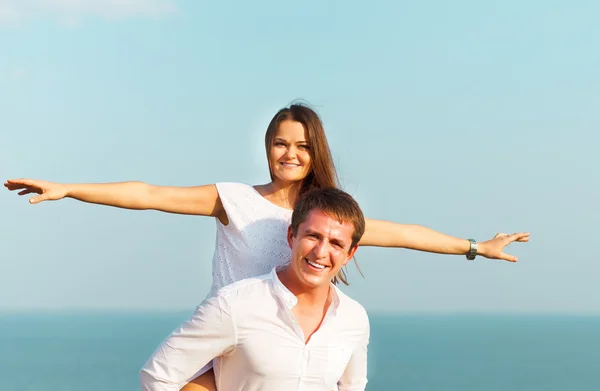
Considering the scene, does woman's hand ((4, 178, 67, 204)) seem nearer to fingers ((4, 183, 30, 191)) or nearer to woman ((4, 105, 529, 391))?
fingers ((4, 183, 30, 191))

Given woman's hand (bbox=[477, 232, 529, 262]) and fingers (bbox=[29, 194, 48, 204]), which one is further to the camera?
woman's hand (bbox=[477, 232, 529, 262])

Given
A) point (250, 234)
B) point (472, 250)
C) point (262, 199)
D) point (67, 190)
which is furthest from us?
point (472, 250)

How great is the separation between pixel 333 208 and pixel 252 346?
87 cm

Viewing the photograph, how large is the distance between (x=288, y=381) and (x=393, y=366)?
96.3m

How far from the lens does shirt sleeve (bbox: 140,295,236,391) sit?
5137mm

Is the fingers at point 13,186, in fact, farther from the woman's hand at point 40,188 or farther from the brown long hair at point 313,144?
the brown long hair at point 313,144

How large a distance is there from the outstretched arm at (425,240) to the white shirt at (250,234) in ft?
1.89

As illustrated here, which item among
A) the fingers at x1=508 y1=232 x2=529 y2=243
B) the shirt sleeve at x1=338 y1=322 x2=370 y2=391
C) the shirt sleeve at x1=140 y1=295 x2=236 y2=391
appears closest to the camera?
the shirt sleeve at x1=140 y1=295 x2=236 y2=391

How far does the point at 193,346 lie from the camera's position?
5.16 m

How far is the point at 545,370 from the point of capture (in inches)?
3888

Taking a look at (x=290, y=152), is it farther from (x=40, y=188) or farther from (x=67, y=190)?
(x=40, y=188)

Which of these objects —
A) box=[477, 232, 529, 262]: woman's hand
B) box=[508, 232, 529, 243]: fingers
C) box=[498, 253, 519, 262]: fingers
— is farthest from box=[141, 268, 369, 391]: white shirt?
box=[508, 232, 529, 243]: fingers

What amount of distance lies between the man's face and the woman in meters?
0.66

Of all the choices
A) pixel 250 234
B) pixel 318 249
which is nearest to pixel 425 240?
pixel 250 234
